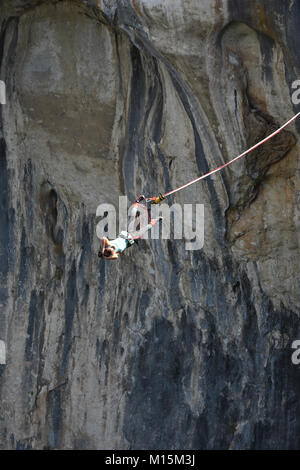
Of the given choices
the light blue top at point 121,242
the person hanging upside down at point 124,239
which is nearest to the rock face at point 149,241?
the person hanging upside down at point 124,239

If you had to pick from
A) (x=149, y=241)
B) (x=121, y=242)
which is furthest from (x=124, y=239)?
(x=149, y=241)

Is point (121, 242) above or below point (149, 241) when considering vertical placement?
below

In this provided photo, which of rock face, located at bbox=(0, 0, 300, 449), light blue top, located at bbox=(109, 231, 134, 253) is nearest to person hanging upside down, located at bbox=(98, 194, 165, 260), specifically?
light blue top, located at bbox=(109, 231, 134, 253)

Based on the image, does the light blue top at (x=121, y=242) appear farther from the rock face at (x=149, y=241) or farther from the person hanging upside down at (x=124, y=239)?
the rock face at (x=149, y=241)

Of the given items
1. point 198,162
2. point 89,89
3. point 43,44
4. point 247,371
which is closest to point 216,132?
point 198,162

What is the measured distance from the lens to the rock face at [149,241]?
555 centimetres

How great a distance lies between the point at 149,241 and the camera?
6539 mm

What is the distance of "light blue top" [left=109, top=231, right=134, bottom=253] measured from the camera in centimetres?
536

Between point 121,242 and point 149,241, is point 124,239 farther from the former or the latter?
point 149,241

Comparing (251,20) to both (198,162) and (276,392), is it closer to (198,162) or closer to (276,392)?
(198,162)

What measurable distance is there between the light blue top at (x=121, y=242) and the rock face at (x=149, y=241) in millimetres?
920

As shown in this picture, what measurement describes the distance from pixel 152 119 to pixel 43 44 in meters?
1.28

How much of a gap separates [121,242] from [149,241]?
1.13 meters

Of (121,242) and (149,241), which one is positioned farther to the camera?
(149,241)
